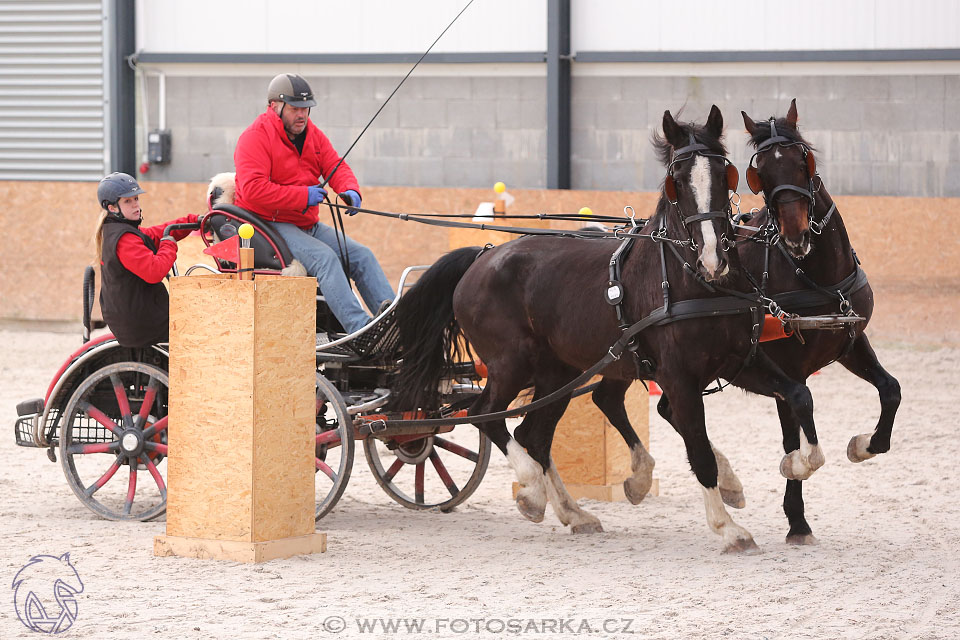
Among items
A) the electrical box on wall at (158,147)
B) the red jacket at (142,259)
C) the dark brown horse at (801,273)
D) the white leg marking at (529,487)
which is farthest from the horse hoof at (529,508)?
the electrical box on wall at (158,147)

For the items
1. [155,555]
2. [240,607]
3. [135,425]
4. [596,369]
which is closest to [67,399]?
[135,425]

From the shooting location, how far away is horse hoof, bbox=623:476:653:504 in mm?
5875

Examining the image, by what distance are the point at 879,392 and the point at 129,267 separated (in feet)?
10.6

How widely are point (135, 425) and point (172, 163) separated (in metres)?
8.27

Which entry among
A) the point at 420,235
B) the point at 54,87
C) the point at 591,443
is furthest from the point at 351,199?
the point at 54,87

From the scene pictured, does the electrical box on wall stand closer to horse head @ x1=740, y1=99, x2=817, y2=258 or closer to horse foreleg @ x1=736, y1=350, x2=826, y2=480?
horse head @ x1=740, y1=99, x2=817, y2=258

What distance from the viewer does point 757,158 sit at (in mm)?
5195

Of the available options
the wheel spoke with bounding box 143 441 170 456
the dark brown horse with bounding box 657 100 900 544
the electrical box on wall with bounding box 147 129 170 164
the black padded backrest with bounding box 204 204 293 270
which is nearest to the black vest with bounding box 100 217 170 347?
the black padded backrest with bounding box 204 204 293 270

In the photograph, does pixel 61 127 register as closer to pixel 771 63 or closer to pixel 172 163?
pixel 172 163

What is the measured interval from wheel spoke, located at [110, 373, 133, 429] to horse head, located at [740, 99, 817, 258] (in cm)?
295

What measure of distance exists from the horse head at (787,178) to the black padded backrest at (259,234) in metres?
2.20

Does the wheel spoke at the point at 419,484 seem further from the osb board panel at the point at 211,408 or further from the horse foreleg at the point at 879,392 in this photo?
the horse foreleg at the point at 879,392

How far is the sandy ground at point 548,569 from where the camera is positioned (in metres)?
4.09

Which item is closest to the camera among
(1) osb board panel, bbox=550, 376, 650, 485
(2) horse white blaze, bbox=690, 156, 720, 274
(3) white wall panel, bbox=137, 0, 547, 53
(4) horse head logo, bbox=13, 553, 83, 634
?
(4) horse head logo, bbox=13, 553, 83, 634
